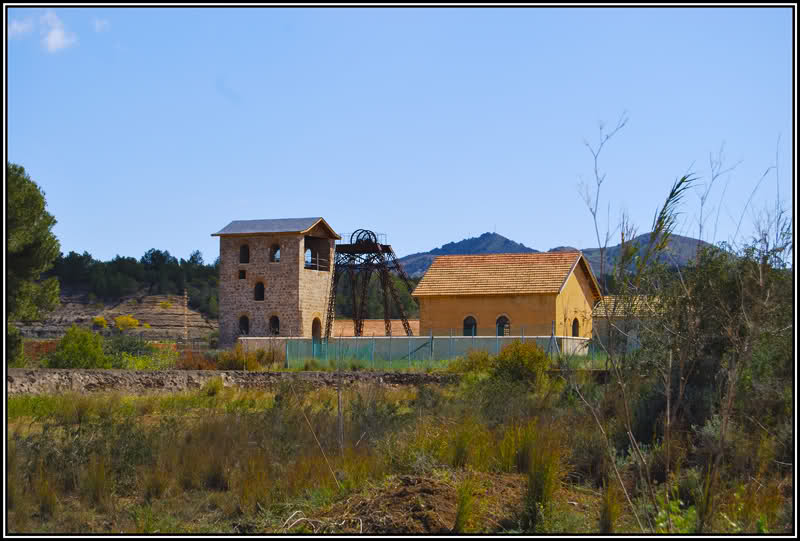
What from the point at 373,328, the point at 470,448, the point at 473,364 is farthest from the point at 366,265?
the point at 470,448

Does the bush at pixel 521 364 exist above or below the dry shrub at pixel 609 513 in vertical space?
above

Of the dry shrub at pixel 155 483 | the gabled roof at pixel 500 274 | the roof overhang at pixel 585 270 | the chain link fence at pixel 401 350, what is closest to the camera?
the dry shrub at pixel 155 483

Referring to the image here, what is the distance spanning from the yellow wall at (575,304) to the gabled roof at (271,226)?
1703 cm

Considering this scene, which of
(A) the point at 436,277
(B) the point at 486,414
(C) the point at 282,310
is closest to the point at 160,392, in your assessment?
(B) the point at 486,414

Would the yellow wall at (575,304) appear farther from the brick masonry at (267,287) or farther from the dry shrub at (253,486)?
the dry shrub at (253,486)

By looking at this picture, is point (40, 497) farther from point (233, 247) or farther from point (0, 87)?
point (233, 247)

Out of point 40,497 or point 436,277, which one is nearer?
point 40,497

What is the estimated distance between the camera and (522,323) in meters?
36.7

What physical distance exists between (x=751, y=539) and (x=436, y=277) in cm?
3256

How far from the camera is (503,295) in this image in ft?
121

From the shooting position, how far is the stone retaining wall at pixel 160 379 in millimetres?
20641

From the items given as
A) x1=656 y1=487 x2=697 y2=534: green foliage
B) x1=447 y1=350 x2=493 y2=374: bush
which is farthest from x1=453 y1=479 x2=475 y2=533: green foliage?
x1=447 y1=350 x2=493 y2=374: bush

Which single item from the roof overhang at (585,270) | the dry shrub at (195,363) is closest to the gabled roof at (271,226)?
the roof overhang at (585,270)

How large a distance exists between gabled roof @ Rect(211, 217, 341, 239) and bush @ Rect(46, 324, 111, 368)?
20764 mm
